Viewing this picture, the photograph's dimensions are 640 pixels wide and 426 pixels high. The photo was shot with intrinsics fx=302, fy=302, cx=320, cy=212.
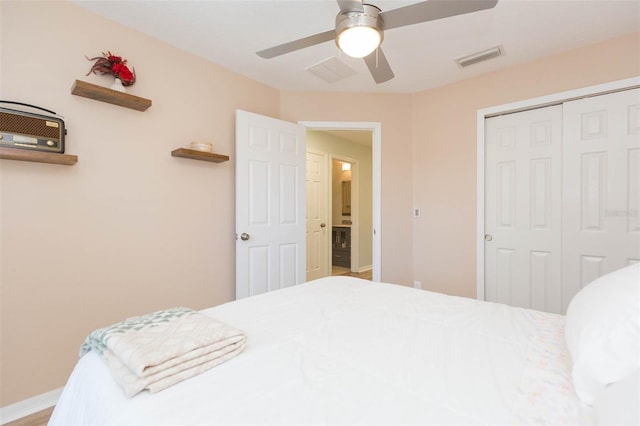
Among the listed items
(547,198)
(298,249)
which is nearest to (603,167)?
(547,198)

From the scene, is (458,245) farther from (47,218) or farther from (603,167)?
(47,218)

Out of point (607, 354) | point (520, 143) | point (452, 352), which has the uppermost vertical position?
point (520, 143)

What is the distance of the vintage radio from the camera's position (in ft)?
5.17

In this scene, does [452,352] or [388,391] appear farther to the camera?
[452,352]

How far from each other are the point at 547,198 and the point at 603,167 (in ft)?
1.38

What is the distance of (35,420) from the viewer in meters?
1.70

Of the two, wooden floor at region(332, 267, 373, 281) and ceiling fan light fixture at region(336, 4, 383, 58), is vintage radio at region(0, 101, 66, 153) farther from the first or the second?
wooden floor at region(332, 267, 373, 281)

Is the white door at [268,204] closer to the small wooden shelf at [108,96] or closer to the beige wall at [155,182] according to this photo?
the beige wall at [155,182]

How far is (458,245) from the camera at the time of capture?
10.0 feet

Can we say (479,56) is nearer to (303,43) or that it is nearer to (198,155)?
(303,43)

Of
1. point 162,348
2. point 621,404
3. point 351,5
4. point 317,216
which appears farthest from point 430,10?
point 317,216

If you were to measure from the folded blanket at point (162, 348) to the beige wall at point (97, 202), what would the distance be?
3.68ft

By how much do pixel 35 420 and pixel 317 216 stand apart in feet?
12.3

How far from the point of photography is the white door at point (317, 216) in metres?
4.74
